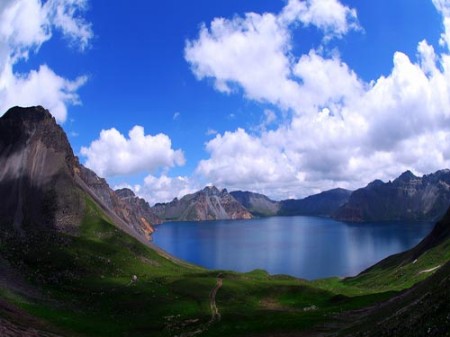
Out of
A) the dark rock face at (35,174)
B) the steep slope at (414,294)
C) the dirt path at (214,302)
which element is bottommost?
the dirt path at (214,302)

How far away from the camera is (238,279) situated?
11369 cm

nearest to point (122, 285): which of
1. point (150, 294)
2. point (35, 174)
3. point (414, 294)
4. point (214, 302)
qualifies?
point (150, 294)

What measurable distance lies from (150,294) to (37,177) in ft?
313

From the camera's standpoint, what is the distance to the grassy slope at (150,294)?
66500 millimetres

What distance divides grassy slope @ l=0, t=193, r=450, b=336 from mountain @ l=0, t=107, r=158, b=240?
45.1 feet

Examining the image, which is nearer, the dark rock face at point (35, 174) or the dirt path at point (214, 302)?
the dirt path at point (214, 302)

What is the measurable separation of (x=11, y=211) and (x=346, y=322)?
122891 mm

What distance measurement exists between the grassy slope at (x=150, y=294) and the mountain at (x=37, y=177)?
1375 cm

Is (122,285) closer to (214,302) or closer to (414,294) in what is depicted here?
(214,302)

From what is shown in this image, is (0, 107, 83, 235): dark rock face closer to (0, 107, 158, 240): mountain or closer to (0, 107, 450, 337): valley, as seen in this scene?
(0, 107, 158, 240): mountain

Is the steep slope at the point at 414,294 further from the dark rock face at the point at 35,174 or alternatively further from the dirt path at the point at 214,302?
the dark rock face at the point at 35,174

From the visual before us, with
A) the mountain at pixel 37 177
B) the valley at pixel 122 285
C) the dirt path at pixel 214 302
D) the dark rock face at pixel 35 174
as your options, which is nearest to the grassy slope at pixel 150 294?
the valley at pixel 122 285

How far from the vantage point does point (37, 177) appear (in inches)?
6619

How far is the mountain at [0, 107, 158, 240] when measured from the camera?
150 meters
